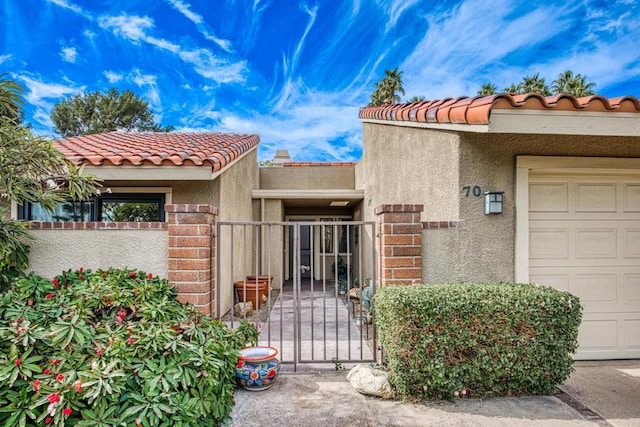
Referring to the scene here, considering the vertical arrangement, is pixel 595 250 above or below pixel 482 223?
below

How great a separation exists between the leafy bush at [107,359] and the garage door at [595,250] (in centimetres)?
466

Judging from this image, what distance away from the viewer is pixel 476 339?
4.26 m

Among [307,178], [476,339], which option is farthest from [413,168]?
[307,178]

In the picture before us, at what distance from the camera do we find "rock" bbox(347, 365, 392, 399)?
4445mm

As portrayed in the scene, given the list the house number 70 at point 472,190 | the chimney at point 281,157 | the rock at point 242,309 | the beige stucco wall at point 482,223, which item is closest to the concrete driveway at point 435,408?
the beige stucco wall at point 482,223

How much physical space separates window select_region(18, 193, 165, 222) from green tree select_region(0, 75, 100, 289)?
3192 mm

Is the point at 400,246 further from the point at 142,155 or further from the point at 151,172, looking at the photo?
the point at 142,155

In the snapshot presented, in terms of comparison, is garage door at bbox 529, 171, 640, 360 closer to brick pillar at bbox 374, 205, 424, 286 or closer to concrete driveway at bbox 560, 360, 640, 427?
concrete driveway at bbox 560, 360, 640, 427

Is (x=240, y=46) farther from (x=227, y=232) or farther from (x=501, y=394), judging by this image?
(x=501, y=394)

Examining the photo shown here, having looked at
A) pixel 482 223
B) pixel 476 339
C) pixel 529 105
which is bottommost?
pixel 476 339

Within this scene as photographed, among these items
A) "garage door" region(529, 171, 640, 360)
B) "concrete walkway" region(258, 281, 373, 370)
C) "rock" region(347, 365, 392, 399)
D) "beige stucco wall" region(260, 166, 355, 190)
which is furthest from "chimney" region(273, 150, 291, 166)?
"rock" region(347, 365, 392, 399)

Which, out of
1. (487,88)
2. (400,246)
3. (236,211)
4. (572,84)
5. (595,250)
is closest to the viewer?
(400,246)

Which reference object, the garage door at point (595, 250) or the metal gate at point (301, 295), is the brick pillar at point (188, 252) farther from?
the garage door at point (595, 250)

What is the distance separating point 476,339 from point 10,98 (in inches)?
240
